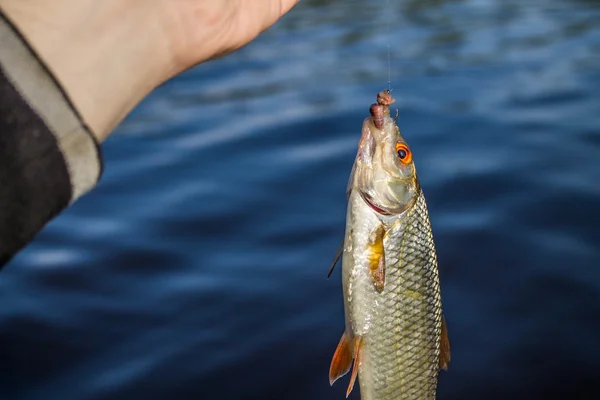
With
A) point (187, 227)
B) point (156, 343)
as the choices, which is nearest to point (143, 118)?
point (187, 227)

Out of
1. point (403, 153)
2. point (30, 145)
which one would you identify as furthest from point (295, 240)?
point (30, 145)

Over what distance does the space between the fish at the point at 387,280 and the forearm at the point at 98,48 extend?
1.05m

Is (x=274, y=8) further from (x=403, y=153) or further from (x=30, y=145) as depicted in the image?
(x=30, y=145)

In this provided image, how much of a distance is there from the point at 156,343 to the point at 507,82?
683 centimetres

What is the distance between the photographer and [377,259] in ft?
9.73

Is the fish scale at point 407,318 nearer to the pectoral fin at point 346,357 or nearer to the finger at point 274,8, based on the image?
the pectoral fin at point 346,357

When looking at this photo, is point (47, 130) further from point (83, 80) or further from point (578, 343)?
point (578, 343)

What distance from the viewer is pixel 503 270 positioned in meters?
6.52

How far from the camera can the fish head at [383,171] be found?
304 cm

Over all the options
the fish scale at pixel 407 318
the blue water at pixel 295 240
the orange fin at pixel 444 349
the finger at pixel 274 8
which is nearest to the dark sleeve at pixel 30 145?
the finger at pixel 274 8

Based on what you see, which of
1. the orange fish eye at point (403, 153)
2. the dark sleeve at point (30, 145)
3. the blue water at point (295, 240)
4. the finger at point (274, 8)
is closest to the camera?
the dark sleeve at point (30, 145)

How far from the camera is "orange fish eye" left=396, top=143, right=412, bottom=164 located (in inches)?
125

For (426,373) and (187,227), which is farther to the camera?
(187,227)

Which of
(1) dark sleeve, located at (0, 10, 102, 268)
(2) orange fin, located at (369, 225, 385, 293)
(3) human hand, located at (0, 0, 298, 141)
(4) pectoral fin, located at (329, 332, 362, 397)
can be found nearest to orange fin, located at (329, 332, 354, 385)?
(4) pectoral fin, located at (329, 332, 362, 397)
